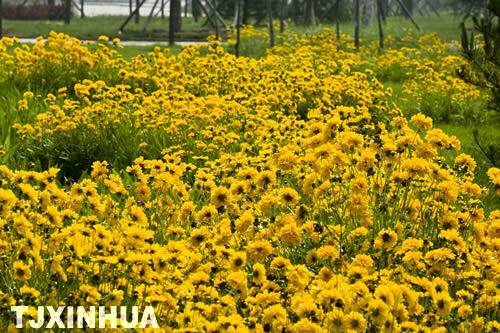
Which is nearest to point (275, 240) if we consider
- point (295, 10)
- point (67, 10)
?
point (295, 10)

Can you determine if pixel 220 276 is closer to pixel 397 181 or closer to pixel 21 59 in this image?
pixel 397 181

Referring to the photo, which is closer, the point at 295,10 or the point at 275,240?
the point at 275,240

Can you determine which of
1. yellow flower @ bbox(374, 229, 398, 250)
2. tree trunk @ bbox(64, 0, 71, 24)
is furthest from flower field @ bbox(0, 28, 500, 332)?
tree trunk @ bbox(64, 0, 71, 24)

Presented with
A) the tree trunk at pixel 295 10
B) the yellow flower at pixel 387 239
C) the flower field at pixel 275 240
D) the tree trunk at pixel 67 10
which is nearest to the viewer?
the flower field at pixel 275 240

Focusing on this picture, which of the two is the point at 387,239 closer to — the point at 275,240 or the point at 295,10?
the point at 275,240

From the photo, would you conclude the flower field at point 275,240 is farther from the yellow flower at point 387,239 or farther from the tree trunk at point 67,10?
the tree trunk at point 67,10

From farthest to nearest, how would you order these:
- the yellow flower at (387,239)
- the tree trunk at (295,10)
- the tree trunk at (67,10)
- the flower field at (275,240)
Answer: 1. the tree trunk at (295,10)
2. the tree trunk at (67,10)
3. the yellow flower at (387,239)
4. the flower field at (275,240)

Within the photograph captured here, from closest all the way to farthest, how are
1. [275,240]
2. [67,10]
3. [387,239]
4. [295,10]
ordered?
1. [387,239]
2. [275,240]
3. [67,10]
4. [295,10]

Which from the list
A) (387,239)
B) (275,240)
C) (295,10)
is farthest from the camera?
(295,10)

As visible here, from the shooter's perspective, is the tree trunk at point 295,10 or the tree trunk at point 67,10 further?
the tree trunk at point 295,10

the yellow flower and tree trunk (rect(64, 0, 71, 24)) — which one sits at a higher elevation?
tree trunk (rect(64, 0, 71, 24))

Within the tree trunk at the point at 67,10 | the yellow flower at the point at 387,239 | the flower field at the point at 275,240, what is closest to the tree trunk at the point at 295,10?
the tree trunk at the point at 67,10

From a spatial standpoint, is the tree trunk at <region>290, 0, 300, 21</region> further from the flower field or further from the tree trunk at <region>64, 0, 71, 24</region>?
the flower field

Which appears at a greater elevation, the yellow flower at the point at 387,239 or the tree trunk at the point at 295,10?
the tree trunk at the point at 295,10
